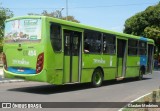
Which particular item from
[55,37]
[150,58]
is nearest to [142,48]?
[150,58]

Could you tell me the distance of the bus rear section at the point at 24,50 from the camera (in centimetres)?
1405

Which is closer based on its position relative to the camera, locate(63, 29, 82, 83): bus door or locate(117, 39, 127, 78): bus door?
locate(63, 29, 82, 83): bus door

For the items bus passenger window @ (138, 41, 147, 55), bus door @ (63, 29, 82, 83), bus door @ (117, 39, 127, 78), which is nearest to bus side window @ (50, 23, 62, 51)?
bus door @ (63, 29, 82, 83)

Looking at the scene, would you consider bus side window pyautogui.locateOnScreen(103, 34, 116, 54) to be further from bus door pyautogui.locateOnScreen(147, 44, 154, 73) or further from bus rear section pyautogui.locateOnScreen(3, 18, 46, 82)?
bus door pyautogui.locateOnScreen(147, 44, 154, 73)

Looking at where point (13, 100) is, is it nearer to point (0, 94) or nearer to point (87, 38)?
point (0, 94)

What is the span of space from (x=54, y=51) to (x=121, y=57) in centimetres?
738

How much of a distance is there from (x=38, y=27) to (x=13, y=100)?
10.9ft

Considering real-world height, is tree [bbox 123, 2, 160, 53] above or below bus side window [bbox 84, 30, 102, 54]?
above

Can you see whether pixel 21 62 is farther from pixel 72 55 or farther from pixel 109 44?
pixel 109 44

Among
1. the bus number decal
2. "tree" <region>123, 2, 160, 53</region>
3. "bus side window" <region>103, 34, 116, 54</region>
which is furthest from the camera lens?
"tree" <region>123, 2, 160, 53</region>

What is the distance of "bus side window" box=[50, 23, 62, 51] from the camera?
14266 millimetres

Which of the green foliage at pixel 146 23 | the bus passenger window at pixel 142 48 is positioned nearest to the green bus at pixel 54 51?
the bus passenger window at pixel 142 48

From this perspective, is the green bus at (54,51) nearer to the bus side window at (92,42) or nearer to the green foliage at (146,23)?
the bus side window at (92,42)

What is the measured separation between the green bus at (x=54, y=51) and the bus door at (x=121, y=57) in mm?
1699
